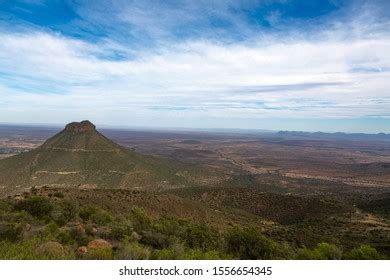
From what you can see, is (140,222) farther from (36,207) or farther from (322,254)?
(322,254)

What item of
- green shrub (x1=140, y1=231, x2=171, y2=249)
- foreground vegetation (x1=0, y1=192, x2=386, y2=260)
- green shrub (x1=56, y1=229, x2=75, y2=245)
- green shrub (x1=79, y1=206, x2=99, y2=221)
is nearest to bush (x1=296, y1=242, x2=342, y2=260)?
foreground vegetation (x1=0, y1=192, x2=386, y2=260)

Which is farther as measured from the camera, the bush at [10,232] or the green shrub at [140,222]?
the green shrub at [140,222]

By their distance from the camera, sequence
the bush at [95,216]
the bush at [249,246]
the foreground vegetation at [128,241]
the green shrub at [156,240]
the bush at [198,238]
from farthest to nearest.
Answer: the bush at [95,216], the bush at [198,238], the bush at [249,246], the green shrub at [156,240], the foreground vegetation at [128,241]

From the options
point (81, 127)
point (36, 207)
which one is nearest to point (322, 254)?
point (36, 207)

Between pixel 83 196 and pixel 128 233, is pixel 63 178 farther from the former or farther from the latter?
pixel 128 233

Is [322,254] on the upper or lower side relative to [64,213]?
upper

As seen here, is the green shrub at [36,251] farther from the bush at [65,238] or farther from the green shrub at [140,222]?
the green shrub at [140,222]

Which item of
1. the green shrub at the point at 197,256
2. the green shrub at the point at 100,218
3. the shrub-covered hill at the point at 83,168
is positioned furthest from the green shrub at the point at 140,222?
the shrub-covered hill at the point at 83,168
